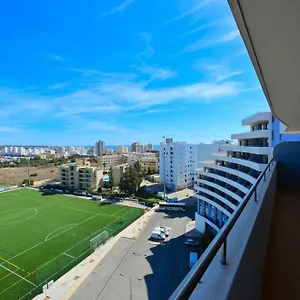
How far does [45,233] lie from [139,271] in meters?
6.71

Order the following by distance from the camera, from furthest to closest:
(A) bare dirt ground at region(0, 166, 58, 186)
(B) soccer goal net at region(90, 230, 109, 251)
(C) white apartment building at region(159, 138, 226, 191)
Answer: (A) bare dirt ground at region(0, 166, 58, 186) < (C) white apartment building at region(159, 138, 226, 191) < (B) soccer goal net at region(90, 230, 109, 251)

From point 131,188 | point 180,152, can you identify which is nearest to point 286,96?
point 131,188

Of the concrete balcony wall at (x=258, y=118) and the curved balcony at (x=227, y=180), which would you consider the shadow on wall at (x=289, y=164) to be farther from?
the concrete balcony wall at (x=258, y=118)

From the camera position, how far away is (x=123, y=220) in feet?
45.0

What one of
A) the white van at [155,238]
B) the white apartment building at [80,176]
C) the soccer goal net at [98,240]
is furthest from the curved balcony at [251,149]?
the white apartment building at [80,176]

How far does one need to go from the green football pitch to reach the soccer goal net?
166 mm

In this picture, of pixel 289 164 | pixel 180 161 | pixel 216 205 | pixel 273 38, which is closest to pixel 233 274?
pixel 273 38

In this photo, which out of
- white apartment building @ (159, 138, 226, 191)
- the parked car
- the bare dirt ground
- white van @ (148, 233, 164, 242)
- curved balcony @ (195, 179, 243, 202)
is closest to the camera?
curved balcony @ (195, 179, 243, 202)

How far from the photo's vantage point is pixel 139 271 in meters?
8.00

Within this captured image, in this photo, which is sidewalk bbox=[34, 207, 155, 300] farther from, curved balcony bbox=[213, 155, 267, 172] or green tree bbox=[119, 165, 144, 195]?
green tree bbox=[119, 165, 144, 195]

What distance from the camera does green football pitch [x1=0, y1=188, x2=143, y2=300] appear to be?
8.03 meters

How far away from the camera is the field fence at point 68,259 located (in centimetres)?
773

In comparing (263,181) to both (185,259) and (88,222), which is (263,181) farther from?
(88,222)

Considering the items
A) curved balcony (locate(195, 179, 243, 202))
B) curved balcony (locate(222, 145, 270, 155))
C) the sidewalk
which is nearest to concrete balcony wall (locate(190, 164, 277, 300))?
curved balcony (locate(195, 179, 243, 202))
